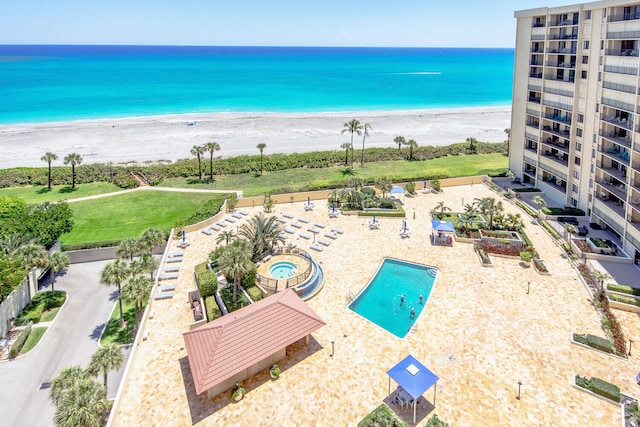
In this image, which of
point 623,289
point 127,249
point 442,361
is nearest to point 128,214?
point 127,249

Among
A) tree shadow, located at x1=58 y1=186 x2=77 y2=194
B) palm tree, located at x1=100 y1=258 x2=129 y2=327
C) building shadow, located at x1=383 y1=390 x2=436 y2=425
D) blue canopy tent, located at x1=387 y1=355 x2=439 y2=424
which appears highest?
tree shadow, located at x1=58 y1=186 x2=77 y2=194

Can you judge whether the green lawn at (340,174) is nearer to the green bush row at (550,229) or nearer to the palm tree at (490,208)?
the palm tree at (490,208)

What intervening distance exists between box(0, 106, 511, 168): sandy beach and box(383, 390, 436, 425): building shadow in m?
63.0

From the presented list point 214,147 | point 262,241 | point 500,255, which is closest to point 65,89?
point 214,147

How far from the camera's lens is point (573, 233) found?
39344 mm

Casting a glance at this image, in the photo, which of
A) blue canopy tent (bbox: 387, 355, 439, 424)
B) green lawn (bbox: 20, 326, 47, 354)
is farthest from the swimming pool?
green lawn (bbox: 20, 326, 47, 354)

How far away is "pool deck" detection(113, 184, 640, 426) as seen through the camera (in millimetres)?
20812

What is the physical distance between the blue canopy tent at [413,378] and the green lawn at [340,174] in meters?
34.4

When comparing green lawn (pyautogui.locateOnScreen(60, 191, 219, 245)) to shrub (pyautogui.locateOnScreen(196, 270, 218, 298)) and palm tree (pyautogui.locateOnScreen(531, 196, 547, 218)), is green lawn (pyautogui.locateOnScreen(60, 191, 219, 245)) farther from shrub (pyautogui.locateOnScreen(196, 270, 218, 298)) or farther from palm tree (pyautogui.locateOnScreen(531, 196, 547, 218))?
palm tree (pyautogui.locateOnScreen(531, 196, 547, 218))

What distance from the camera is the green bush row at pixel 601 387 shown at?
21094 mm

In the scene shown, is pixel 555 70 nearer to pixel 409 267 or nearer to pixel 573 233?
pixel 573 233

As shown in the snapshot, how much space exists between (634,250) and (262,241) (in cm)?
3018

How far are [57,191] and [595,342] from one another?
62929mm

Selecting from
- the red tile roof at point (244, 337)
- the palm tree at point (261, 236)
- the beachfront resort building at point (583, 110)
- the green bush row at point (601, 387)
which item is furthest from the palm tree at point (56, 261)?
the beachfront resort building at point (583, 110)
